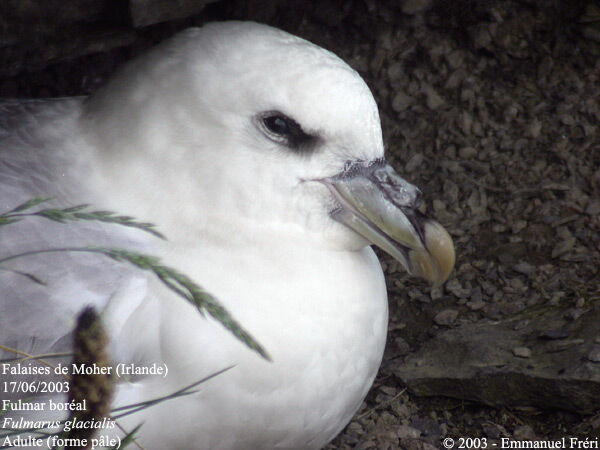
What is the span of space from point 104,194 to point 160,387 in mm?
596

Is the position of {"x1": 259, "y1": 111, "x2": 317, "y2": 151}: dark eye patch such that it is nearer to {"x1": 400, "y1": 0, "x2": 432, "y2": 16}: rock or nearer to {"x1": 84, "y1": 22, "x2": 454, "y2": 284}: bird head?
{"x1": 84, "y1": 22, "x2": 454, "y2": 284}: bird head

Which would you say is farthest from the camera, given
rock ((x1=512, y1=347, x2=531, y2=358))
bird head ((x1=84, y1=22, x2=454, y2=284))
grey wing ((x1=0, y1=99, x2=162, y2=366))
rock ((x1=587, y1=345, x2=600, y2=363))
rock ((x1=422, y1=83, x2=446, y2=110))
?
rock ((x1=422, y1=83, x2=446, y2=110))

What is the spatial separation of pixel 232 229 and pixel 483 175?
5.58 ft

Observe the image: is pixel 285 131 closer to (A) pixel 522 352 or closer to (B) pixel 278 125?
(B) pixel 278 125

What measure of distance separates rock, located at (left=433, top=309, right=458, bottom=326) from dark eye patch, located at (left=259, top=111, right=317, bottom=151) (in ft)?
3.90

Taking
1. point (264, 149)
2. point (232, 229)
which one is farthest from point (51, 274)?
point (264, 149)

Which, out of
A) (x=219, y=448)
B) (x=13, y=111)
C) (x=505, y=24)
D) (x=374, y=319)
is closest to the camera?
(x=219, y=448)

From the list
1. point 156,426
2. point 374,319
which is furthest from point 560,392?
point 156,426

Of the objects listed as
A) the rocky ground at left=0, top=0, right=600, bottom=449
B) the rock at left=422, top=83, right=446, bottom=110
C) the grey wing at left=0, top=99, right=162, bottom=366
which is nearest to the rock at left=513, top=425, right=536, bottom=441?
the rocky ground at left=0, top=0, right=600, bottom=449

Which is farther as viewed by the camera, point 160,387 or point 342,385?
point 342,385

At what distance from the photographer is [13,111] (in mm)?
2521

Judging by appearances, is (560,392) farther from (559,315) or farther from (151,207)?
(151,207)

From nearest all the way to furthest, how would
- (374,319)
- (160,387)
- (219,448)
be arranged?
(160,387), (219,448), (374,319)

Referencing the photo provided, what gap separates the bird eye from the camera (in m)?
2.12
